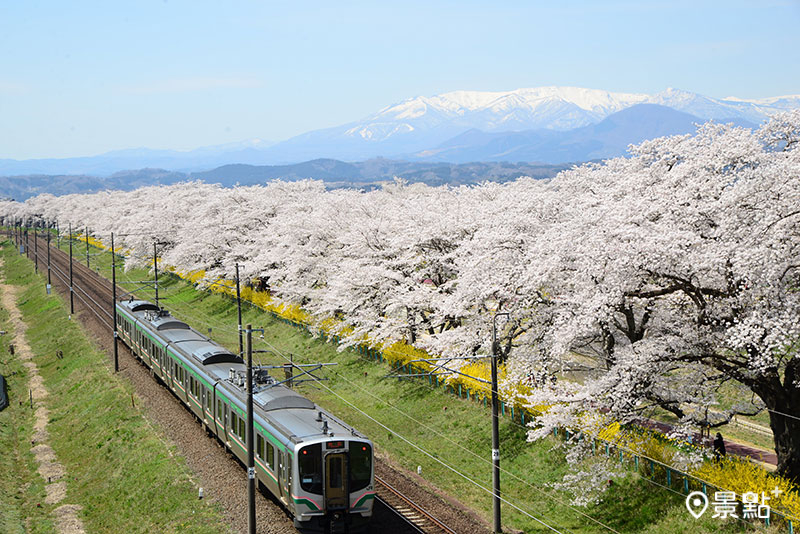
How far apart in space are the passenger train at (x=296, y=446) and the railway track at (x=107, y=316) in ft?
5.09

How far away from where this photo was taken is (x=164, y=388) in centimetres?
3444

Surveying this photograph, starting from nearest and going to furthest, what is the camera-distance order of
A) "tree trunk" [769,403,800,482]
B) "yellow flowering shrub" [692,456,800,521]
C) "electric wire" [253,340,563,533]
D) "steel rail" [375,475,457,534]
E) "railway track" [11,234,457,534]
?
"yellow flowering shrub" [692,456,800,521] < "tree trunk" [769,403,800,482] < "steel rail" [375,475,457,534] < "railway track" [11,234,457,534] < "electric wire" [253,340,563,533]

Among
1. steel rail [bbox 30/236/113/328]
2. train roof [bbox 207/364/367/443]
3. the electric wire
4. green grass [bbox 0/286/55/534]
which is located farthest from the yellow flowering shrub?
steel rail [bbox 30/236/113/328]

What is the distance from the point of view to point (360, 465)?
17609mm

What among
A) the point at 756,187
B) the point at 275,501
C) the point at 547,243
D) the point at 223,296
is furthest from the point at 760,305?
the point at 223,296

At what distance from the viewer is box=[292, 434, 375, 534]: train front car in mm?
16984

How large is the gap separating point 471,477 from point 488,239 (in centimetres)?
923

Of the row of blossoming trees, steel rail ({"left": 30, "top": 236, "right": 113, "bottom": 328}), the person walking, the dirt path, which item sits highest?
the row of blossoming trees

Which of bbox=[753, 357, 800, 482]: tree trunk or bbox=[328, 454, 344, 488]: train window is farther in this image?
bbox=[753, 357, 800, 482]: tree trunk

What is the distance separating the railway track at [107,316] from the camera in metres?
18.9

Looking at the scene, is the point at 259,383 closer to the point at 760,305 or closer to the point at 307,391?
the point at 307,391

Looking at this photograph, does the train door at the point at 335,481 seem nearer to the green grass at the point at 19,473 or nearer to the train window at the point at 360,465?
the train window at the point at 360,465

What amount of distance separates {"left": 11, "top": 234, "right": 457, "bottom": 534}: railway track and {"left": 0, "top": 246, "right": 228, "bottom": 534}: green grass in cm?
313

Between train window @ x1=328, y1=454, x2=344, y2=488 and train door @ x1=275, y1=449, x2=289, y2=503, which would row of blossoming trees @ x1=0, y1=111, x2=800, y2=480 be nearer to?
train window @ x1=328, y1=454, x2=344, y2=488
